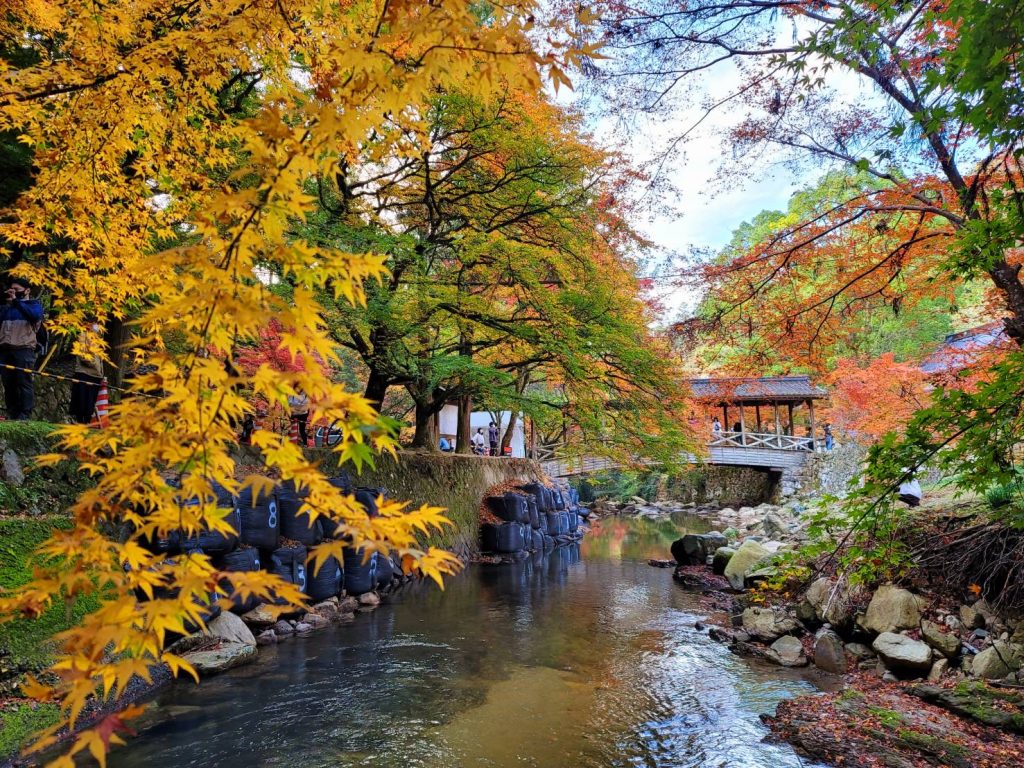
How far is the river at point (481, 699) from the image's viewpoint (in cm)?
358

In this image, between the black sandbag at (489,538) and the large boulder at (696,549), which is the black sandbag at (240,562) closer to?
the black sandbag at (489,538)

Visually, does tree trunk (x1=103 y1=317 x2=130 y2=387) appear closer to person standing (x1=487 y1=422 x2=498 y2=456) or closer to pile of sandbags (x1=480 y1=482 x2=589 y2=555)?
pile of sandbags (x1=480 y1=482 x2=589 y2=555)

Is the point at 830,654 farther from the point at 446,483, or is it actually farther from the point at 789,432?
the point at 789,432

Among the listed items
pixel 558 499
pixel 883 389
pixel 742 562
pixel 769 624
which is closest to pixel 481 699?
pixel 769 624

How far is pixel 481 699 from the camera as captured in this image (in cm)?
442

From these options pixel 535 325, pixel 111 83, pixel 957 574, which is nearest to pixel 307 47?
pixel 111 83

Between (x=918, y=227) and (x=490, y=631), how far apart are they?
6.22m

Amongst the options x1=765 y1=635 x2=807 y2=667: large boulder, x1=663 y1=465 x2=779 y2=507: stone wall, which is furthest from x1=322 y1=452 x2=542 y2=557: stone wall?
x1=663 y1=465 x2=779 y2=507: stone wall

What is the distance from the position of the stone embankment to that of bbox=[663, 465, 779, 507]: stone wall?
56.4 feet

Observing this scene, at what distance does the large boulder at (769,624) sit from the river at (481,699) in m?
0.51

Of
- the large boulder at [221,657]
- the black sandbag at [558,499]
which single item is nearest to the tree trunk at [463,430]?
the black sandbag at [558,499]

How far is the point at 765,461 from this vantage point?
2088 cm

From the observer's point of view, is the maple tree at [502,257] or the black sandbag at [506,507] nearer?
the maple tree at [502,257]

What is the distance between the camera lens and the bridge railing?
20328 mm
